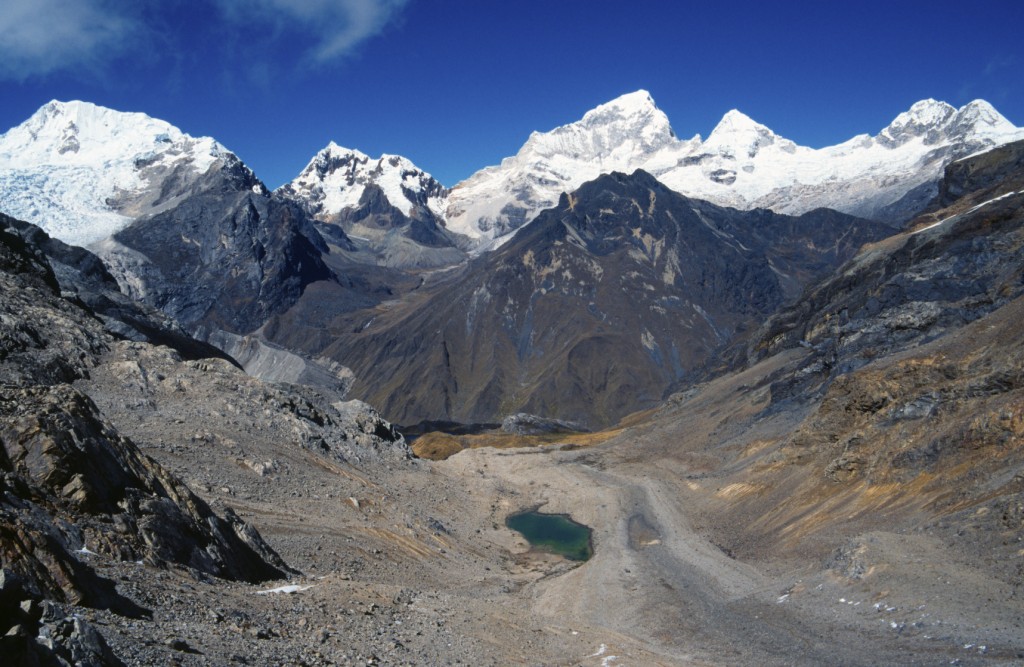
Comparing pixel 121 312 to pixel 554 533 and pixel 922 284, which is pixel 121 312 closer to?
pixel 554 533

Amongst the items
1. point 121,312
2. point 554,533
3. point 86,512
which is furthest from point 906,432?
point 121,312

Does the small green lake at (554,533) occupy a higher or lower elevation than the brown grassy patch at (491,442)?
lower

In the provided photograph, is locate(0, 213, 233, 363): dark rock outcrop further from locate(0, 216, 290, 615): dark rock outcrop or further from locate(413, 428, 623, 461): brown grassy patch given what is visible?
locate(413, 428, 623, 461): brown grassy patch

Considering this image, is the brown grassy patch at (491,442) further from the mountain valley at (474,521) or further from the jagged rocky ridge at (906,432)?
the mountain valley at (474,521)

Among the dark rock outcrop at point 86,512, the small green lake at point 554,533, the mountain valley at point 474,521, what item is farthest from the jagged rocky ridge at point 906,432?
the dark rock outcrop at point 86,512

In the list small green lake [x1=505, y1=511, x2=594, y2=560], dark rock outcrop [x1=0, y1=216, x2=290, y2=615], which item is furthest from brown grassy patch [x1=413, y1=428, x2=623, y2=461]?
dark rock outcrop [x1=0, y1=216, x2=290, y2=615]

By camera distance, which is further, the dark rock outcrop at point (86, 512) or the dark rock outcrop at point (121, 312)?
the dark rock outcrop at point (121, 312)

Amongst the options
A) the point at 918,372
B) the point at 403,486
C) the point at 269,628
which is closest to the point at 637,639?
the point at 269,628

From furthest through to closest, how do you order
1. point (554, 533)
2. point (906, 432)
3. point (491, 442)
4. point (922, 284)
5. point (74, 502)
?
point (491, 442) → point (922, 284) → point (554, 533) → point (906, 432) → point (74, 502)
